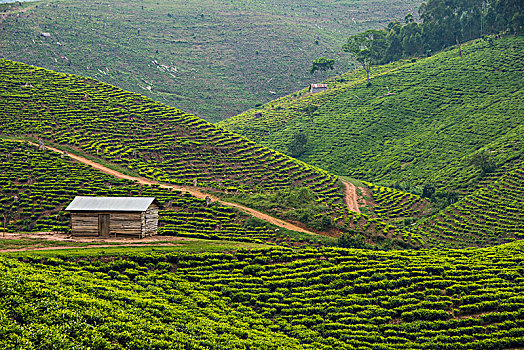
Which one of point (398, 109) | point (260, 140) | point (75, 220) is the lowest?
point (75, 220)

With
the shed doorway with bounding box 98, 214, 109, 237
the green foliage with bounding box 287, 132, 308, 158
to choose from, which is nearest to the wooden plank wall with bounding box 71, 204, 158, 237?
the shed doorway with bounding box 98, 214, 109, 237

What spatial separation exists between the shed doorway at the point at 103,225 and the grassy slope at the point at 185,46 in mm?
78898

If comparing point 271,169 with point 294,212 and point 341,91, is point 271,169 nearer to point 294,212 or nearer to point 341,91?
point 294,212

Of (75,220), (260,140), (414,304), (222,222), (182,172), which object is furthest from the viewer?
(260,140)

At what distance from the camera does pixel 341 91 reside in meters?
101

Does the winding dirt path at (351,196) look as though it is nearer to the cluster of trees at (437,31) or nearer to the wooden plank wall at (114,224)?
the wooden plank wall at (114,224)

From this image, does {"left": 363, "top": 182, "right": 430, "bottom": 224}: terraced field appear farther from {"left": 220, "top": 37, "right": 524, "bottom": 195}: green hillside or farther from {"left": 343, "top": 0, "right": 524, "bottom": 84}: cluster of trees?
{"left": 343, "top": 0, "right": 524, "bottom": 84}: cluster of trees

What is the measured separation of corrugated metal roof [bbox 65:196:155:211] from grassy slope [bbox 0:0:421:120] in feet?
255

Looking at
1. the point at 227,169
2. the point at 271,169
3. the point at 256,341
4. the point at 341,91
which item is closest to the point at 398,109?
the point at 341,91

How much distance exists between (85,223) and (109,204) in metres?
2.44

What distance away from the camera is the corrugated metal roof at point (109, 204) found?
34.7 metres

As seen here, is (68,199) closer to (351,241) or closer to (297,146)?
(351,241)

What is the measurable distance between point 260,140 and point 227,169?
28745mm

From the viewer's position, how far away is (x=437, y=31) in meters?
110
